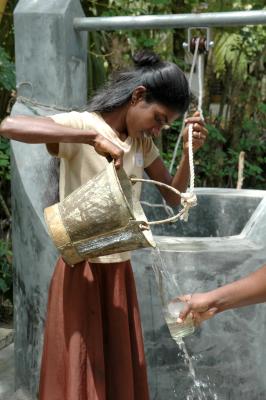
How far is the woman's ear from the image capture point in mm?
2221

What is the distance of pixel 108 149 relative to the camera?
203cm

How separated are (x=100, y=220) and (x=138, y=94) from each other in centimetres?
45

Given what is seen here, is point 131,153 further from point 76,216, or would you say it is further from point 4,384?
point 4,384

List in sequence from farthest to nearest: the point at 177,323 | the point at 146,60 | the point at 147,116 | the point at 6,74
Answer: the point at 6,74
the point at 146,60
the point at 147,116
the point at 177,323

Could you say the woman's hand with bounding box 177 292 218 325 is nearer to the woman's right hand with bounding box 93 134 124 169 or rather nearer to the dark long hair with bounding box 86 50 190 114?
the woman's right hand with bounding box 93 134 124 169

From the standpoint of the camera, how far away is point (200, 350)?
2754 millimetres

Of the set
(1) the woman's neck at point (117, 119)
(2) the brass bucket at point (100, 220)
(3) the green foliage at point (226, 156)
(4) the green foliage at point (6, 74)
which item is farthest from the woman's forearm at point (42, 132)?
(3) the green foliage at point (226, 156)

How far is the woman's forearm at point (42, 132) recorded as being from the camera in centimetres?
206

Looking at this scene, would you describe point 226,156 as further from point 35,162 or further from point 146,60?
point 146,60

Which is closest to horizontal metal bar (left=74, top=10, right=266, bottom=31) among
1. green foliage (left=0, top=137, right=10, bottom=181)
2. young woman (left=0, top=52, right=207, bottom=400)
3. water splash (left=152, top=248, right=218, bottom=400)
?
young woman (left=0, top=52, right=207, bottom=400)

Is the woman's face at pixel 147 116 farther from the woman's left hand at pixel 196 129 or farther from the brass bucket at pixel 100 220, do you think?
the brass bucket at pixel 100 220

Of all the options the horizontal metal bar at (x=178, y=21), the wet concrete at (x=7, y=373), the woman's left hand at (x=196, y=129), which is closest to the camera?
the woman's left hand at (x=196, y=129)

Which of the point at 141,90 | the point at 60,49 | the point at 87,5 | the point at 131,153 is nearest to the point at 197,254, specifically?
the point at 131,153

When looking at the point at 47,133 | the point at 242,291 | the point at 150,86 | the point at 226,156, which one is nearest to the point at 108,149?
the point at 47,133
